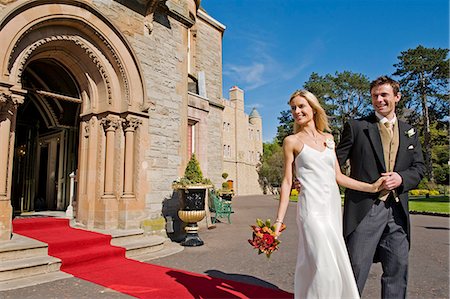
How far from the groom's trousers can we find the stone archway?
559 centimetres

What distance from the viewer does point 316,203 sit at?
2.47 meters

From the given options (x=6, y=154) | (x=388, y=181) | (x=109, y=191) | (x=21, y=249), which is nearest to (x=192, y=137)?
(x=109, y=191)

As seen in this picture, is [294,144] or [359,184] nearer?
[359,184]

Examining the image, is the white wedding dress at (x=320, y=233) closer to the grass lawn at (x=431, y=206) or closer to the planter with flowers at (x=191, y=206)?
the planter with flowers at (x=191, y=206)

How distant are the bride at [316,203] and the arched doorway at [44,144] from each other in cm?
734

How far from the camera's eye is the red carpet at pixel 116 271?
13.1 ft

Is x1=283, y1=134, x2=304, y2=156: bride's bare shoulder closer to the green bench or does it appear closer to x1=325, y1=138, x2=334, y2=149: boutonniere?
x1=325, y1=138, x2=334, y2=149: boutonniere

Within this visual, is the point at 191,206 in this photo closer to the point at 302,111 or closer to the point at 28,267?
the point at 28,267

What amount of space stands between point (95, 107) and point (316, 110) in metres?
6.02

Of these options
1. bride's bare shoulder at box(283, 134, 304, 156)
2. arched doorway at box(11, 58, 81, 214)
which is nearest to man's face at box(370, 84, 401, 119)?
bride's bare shoulder at box(283, 134, 304, 156)

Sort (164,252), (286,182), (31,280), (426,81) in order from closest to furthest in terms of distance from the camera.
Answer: (286,182), (31,280), (164,252), (426,81)

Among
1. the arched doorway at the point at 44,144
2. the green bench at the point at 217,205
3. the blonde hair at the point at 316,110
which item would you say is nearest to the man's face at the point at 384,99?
the blonde hair at the point at 316,110

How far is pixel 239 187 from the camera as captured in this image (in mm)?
43531

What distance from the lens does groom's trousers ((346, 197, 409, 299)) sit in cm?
238
